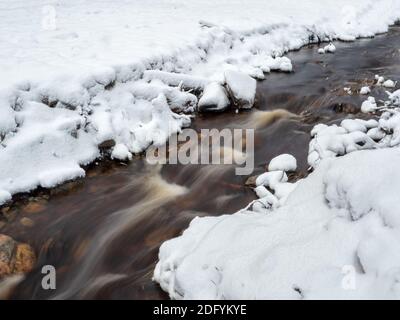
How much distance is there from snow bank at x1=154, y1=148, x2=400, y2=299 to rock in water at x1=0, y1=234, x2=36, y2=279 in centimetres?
167

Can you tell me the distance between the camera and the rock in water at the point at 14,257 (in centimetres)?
469

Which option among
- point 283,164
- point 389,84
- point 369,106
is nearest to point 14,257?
point 283,164

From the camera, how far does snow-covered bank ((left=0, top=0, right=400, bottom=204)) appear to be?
6.37 meters

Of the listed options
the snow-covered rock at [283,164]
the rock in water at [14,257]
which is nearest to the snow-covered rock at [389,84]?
the snow-covered rock at [283,164]

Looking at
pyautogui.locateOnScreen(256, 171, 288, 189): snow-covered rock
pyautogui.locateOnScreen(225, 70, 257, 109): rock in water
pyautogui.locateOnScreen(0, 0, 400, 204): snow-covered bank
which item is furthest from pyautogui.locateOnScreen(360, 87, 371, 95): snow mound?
pyautogui.locateOnScreen(256, 171, 288, 189): snow-covered rock

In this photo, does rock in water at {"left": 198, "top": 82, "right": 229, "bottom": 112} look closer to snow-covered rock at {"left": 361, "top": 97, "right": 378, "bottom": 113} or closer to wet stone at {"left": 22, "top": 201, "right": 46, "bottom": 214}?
snow-covered rock at {"left": 361, "top": 97, "right": 378, "bottom": 113}

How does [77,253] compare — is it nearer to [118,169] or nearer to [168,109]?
[118,169]

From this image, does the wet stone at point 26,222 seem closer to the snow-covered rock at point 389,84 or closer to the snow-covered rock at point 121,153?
the snow-covered rock at point 121,153

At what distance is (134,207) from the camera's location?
19.2ft

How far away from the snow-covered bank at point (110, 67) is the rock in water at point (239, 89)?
0.31 meters

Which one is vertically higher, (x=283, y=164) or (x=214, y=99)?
(x=214, y=99)

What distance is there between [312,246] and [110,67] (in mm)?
5644

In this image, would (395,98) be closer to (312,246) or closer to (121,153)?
(121,153)
